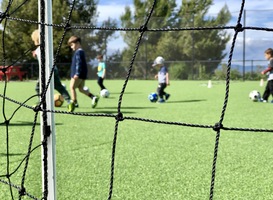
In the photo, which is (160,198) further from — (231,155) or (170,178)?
(231,155)

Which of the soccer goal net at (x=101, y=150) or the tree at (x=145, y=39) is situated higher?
the tree at (x=145, y=39)

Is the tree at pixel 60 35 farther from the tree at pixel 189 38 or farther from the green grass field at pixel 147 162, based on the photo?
the green grass field at pixel 147 162

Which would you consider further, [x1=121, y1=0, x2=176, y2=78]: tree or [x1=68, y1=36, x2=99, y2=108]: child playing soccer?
[x1=121, y1=0, x2=176, y2=78]: tree

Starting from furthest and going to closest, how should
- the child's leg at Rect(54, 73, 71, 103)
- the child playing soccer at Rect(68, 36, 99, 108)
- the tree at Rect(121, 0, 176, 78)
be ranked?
the tree at Rect(121, 0, 176, 78)
the child's leg at Rect(54, 73, 71, 103)
the child playing soccer at Rect(68, 36, 99, 108)

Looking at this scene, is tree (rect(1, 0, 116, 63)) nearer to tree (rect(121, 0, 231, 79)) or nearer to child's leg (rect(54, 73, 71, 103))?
tree (rect(121, 0, 231, 79))

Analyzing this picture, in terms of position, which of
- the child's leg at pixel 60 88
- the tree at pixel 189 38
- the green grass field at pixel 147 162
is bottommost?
the green grass field at pixel 147 162

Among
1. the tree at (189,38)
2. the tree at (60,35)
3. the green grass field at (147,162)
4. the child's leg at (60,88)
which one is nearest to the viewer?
the green grass field at (147,162)

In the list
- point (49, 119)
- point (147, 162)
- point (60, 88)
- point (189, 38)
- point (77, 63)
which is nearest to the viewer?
point (49, 119)

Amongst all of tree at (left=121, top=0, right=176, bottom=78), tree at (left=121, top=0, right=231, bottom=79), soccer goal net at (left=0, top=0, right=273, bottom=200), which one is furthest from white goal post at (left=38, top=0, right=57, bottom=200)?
tree at (left=121, top=0, right=176, bottom=78)

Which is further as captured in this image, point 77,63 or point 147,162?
point 77,63

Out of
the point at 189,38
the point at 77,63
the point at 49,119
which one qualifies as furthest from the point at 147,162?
the point at 189,38

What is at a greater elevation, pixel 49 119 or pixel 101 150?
pixel 49 119

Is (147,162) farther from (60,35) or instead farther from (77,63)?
(60,35)

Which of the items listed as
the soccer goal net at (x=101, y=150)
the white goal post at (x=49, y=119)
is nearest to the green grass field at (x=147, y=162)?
the soccer goal net at (x=101, y=150)
